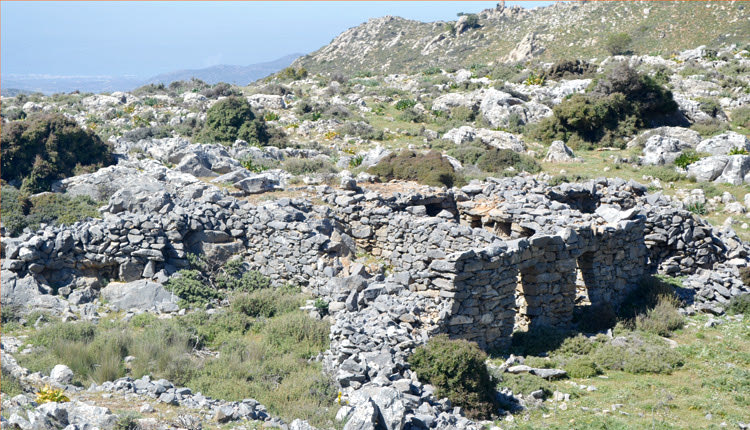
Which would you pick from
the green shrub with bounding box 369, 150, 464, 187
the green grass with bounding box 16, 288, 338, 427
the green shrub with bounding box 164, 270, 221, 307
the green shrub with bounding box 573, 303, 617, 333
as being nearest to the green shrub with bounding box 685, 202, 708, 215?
the green shrub with bounding box 369, 150, 464, 187

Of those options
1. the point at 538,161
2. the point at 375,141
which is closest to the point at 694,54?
the point at 538,161

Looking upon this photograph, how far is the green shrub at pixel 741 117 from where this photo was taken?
27234 mm

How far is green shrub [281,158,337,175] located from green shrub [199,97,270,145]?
14.8 feet

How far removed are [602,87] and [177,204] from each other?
74.7 feet

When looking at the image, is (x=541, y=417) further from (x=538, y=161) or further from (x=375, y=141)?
(x=375, y=141)

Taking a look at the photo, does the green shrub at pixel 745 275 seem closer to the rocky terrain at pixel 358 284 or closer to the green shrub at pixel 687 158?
the rocky terrain at pixel 358 284

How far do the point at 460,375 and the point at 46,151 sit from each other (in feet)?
57.3

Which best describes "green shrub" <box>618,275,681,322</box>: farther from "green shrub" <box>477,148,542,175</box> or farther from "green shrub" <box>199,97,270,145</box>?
"green shrub" <box>199,97,270,145</box>

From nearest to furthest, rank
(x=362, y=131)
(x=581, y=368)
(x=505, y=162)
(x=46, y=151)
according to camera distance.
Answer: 1. (x=581, y=368)
2. (x=46, y=151)
3. (x=505, y=162)
4. (x=362, y=131)

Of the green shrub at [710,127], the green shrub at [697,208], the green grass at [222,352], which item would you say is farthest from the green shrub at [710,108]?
the green grass at [222,352]

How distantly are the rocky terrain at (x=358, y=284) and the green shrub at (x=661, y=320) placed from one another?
0.14 ft

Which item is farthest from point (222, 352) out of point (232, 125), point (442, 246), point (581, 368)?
point (232, 125)

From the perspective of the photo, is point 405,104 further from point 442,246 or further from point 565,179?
point 442,246

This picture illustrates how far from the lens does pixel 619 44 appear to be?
4941 cm
